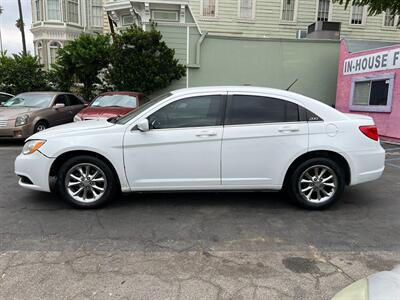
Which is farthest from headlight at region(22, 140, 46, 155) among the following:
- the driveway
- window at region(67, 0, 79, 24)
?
window at region(67, 0, 79, 24)

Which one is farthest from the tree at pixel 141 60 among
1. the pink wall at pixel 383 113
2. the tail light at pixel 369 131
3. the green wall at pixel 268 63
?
the tail light at pixel 369 131

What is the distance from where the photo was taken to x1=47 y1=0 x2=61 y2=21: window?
1013 inches

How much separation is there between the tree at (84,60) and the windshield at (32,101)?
4.87 meters

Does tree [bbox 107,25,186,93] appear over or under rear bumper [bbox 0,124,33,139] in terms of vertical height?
over

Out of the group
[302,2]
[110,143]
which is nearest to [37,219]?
[110,143]

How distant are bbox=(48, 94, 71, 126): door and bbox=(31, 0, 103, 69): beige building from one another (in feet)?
56.6

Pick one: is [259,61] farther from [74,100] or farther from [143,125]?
[143,125]

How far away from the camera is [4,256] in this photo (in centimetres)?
320

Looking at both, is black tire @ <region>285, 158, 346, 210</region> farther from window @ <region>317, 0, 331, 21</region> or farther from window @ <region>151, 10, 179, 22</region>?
window @ <region>317, 0, 331, 21</region>

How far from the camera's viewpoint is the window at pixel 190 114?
4.33 m

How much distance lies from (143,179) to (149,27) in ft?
34.2

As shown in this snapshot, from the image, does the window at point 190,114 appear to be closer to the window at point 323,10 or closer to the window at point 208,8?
the window at point 208,8

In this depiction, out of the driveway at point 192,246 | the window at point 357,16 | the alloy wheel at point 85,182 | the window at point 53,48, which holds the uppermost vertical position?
the window at point 357,16

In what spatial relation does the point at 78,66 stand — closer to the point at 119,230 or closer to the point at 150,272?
the point at 119,230
